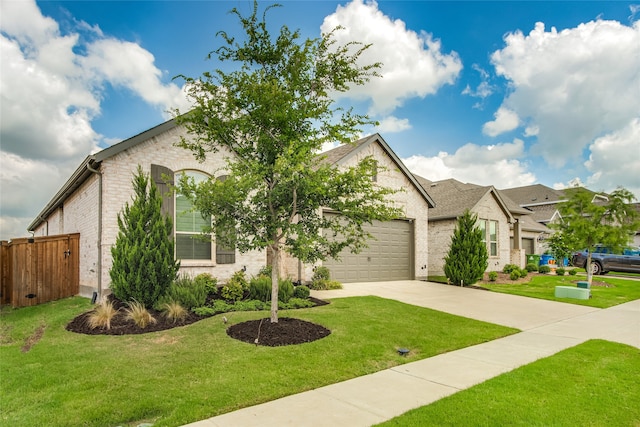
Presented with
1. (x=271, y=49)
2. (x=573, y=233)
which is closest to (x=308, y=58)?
(x=271, y=49)

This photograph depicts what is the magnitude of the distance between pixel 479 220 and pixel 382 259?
731 centimetres

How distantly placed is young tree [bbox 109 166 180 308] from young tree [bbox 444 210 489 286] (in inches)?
473

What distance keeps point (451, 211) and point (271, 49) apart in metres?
15.6

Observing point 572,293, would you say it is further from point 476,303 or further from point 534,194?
point 534,194

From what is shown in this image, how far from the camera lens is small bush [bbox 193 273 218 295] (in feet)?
34.6

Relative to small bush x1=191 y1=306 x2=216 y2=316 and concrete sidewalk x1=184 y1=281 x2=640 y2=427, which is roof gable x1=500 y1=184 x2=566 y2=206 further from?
small bush x1=191 y1=306 x2=216 y2=316

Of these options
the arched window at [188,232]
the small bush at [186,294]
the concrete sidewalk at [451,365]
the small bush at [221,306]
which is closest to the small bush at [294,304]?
the small bush at [221,306]

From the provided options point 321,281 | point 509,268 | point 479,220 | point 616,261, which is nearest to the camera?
point 321,281

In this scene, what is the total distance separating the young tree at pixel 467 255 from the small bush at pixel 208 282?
10447 millimetres

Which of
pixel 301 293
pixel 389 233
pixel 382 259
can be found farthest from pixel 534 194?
pixel 301 293

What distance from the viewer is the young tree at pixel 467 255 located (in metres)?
16.7

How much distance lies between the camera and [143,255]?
898cm

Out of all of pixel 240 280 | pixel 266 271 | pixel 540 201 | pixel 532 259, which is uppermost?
pixel 540 201

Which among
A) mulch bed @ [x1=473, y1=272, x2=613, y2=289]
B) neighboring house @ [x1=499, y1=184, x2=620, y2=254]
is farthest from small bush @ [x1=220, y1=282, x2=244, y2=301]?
neighboring house @ [x1=499, y1=184, x2=620, y2=254]
